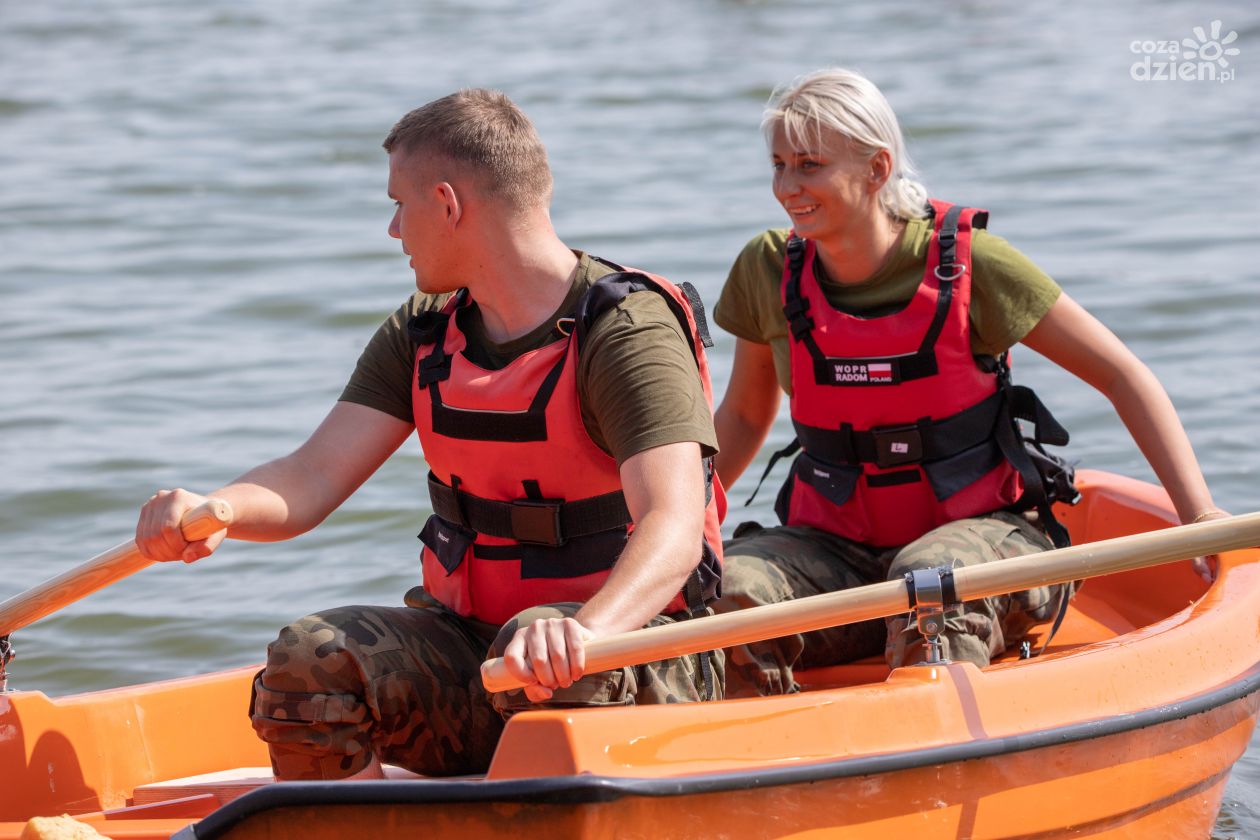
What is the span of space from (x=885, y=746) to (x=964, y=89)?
445 inches

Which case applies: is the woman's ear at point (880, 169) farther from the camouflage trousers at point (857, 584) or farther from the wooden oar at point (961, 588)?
the wooden oar at point (961, 588)

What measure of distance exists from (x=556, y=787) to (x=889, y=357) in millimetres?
1403

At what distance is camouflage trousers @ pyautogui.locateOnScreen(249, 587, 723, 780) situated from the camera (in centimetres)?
289

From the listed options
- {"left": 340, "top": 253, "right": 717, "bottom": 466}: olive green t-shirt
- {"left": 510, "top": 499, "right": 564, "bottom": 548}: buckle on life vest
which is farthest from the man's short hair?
{"left": 510, "top": 499, "right": 564, "bottom": 548}: buckle on life vest

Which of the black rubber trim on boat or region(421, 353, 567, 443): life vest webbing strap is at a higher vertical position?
region(421, 353, 567, 443): life vest webbing strap

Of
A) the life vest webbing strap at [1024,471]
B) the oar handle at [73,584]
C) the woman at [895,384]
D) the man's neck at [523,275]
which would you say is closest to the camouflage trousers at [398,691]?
the oar handle at [73,584]

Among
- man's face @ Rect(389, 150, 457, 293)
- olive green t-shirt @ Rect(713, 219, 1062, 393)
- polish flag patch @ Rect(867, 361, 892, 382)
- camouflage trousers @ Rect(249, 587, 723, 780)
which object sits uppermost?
man's face @ Rect(389, 150, 457, 293)

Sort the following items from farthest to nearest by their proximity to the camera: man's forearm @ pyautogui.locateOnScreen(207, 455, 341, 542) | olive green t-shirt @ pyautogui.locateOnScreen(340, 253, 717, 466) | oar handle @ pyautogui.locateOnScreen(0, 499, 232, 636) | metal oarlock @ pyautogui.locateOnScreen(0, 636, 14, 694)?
metal oarlock @ pyautogui.locateOnScreen(0, 636, 14, 694) → oar handle @ pyautogui.locateOnScreen(0, 499, 232, 636) → man's forearm @ pyautogui.locateOnScreen(207, 455, 341, 542) → olive green t-shirt @ pyautogui.locateOnScreen(340, 253, 717, 466)

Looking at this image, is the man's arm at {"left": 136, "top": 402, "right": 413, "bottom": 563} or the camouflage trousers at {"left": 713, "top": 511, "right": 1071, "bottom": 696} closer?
the man's arm at {"left": 136, "top": 402, "right": 413, "bottom": 563}

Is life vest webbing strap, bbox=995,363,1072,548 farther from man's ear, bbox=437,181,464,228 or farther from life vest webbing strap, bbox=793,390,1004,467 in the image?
man's ear, bbox=437,181,464,228

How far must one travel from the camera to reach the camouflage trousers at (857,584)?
336 centimetres

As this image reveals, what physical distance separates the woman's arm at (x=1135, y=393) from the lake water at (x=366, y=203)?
3.01ft

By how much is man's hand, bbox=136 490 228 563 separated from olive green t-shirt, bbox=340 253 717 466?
534 mm

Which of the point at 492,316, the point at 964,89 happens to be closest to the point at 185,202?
the point at 964,89
